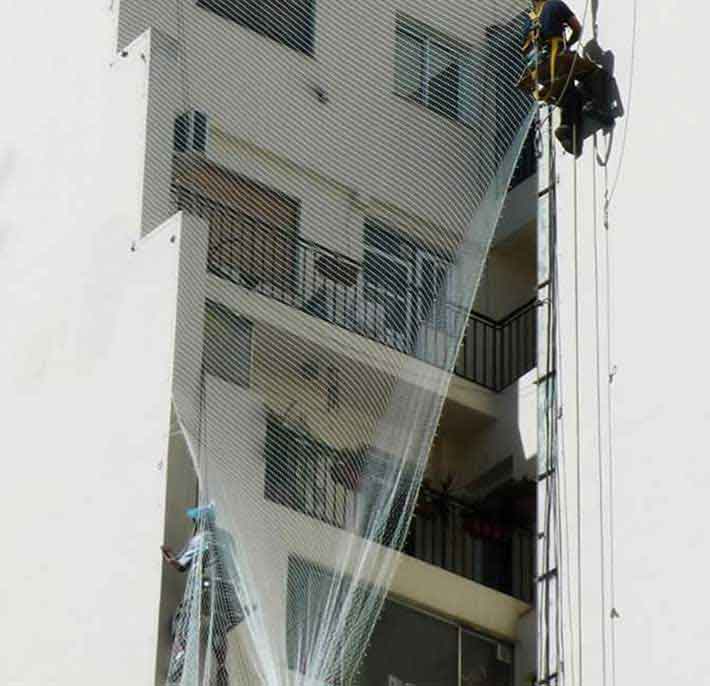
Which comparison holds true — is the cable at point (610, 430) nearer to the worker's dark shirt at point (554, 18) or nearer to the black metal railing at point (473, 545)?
the worker's dark shirt at point (554, 18)

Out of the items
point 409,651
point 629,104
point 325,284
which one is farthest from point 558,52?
point 409,651

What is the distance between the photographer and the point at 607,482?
24531 millimetres

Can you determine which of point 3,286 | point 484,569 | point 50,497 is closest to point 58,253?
point 3,286

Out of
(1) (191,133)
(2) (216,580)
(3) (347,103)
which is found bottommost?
(2) (216,580)

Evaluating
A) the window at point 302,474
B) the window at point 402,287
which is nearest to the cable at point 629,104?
the window at point 402,287

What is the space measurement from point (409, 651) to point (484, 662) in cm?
82

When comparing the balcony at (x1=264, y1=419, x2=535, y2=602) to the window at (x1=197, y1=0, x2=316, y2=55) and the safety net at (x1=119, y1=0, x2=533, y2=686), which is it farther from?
the window at (x1=197, y1=0, x2=316, y2=55)

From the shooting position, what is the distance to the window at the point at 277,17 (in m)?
26.7

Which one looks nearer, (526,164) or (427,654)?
(427,654)

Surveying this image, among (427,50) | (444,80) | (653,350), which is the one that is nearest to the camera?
(653,350)

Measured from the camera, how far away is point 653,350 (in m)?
24.7

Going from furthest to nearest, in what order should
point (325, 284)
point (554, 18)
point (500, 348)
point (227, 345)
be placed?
point (500, 348) → point (554, 18) → point (325, 284) → point (227, 345)

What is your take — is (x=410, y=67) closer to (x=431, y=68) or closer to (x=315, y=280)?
(x=431, y=68)

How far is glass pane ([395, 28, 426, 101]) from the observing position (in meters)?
26.5
